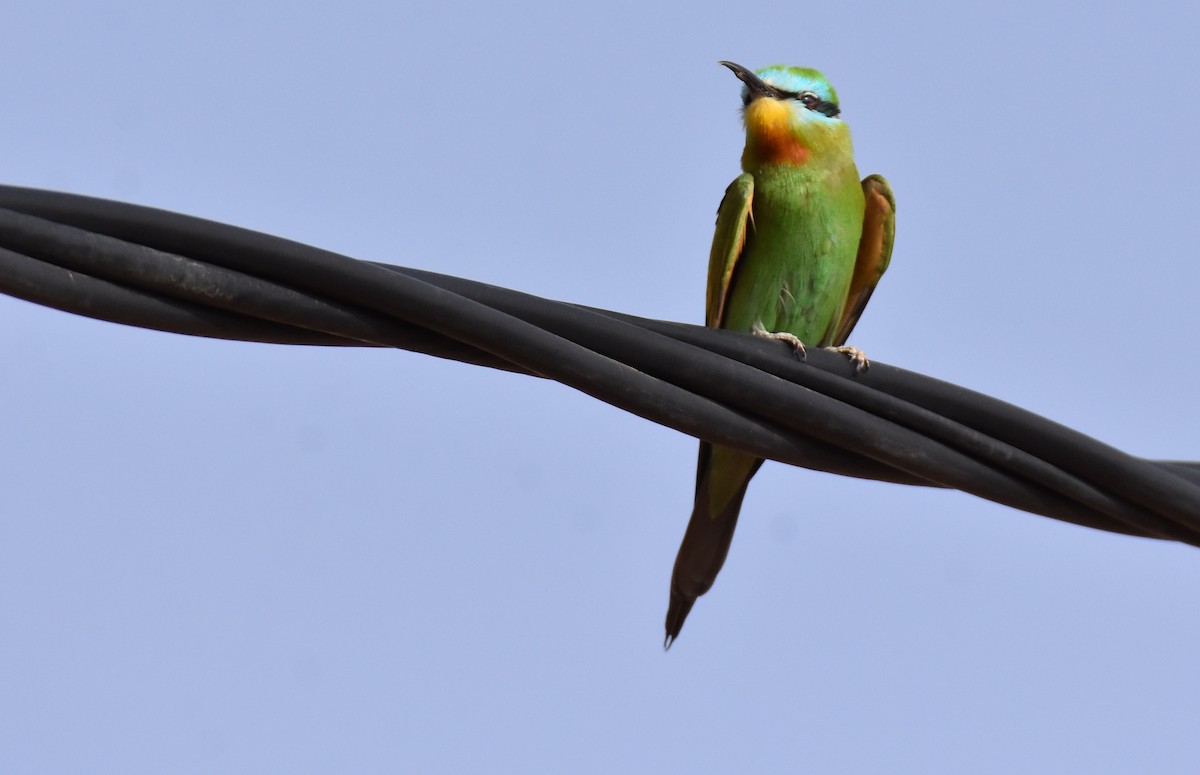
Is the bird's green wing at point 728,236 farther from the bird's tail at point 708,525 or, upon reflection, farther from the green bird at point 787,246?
the bird's tail at point 708,525

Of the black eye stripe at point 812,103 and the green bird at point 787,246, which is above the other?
the black eye stripe at point 812,103

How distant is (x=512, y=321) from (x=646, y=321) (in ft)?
0.96

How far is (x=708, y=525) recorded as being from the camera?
441 cm

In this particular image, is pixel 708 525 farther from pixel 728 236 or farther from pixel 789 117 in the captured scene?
pixel 789 117

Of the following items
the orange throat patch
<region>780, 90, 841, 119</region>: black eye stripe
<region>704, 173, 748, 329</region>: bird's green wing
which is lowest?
<region>704, 173, 748, 329</region>: bird's green wing

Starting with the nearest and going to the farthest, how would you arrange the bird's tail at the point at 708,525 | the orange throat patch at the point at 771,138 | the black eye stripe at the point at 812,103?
the bird's tail at the point at 708,525 → the orange throat patch at the point at 771,138 → the black eye stripe at the point at 812,103

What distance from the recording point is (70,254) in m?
1.95

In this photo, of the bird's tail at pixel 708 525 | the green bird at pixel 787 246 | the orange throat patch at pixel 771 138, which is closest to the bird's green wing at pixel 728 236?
the green bird at pixel 787 246

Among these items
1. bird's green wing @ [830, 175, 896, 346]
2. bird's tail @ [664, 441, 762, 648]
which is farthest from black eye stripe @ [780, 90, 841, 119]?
bird's tail @ [664, 441, 762, 648]

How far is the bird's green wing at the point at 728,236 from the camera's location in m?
4.59

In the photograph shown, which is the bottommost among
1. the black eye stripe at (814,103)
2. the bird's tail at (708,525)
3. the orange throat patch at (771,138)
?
the bird's tail at (708,525)

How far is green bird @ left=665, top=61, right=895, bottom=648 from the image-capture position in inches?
177

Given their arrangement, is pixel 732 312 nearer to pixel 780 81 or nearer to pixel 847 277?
pixel 847 277

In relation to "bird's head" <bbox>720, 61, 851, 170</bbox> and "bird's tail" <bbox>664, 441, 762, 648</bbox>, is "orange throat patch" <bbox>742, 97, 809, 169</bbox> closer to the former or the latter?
"bird's head" <bbox>720, 61, 851, 170</bbox>
